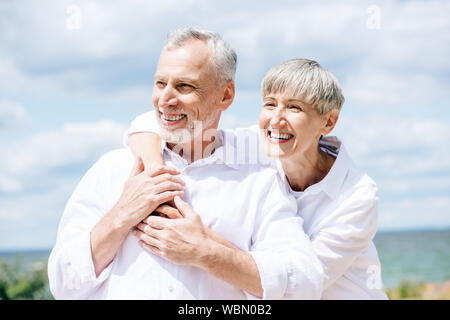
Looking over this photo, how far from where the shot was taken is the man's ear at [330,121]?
128 inches

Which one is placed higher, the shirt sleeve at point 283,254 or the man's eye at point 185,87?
the man's eye at point 185,87

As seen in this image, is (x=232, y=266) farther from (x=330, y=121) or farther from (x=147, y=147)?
(x=330, y=121)

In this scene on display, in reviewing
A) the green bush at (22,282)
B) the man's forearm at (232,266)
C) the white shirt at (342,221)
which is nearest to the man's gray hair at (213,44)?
the white shirt at (342,221)

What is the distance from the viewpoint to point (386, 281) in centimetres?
2294

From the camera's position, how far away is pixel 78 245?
9.12 ft

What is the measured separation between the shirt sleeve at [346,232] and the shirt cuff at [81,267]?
4.03 ft

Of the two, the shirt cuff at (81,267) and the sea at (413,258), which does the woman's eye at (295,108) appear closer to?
the shirt cuff at (81,267)

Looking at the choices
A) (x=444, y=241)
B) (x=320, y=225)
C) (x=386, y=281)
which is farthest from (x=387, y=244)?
(x=320, y=225)

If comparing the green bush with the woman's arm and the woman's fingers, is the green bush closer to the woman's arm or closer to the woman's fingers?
the woman's arm

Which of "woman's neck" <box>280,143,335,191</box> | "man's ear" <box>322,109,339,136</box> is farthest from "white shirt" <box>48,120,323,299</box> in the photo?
"man's ear" <box>322,109,339,136</box>

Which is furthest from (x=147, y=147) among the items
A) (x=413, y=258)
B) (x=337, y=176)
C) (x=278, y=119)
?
(x=413, y=258)

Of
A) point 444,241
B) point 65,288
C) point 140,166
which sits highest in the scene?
point 140,166
